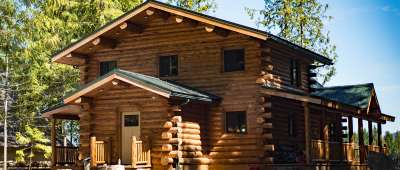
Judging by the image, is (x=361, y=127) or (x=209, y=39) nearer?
(x=209, y=39)

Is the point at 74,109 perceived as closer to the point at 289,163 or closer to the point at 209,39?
the point at 209,39

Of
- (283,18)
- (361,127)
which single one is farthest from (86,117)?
(283,18)

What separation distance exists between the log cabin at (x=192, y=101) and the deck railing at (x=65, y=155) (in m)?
0.07

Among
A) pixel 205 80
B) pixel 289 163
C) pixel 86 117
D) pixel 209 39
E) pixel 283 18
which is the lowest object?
pixel 289 163

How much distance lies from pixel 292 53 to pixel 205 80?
4911 mm

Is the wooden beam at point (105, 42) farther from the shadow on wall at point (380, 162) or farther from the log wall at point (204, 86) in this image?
the shadow on wall at point (380, 162)

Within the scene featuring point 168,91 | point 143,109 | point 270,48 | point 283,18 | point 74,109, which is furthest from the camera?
point 283,18

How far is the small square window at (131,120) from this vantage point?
23.3m

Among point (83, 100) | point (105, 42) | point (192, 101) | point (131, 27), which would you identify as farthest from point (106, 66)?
point (192, 101)

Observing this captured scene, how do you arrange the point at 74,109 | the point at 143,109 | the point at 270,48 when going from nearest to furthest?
the point at 143,109 < the point at 270,48 < the point at 74,109

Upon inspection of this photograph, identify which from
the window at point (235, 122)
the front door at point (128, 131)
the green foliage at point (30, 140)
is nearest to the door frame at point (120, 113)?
the front door at point (128, 131)

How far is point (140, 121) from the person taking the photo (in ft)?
74.8

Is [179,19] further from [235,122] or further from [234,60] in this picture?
[235,122]

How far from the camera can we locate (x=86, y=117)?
934 inches
